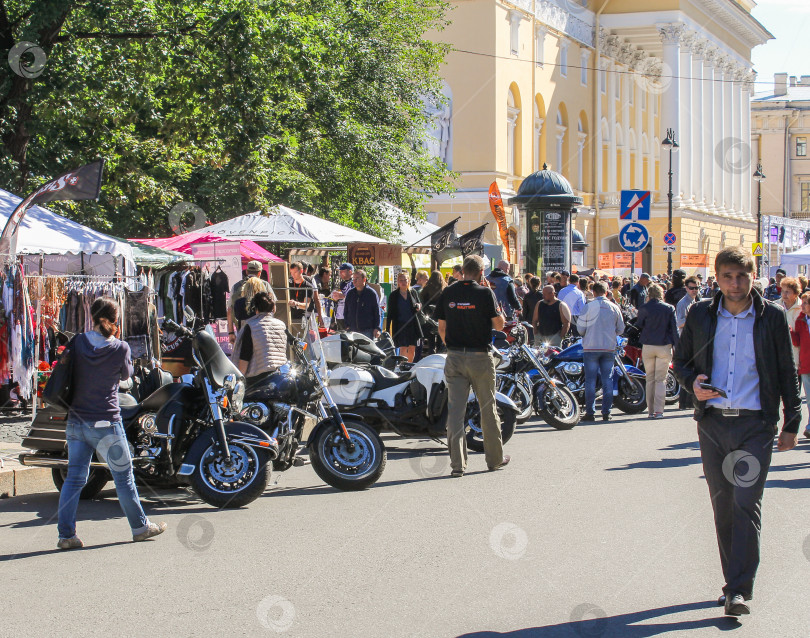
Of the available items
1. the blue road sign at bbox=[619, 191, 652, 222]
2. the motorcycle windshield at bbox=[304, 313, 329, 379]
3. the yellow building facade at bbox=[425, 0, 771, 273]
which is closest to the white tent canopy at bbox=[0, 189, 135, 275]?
the motorcycle windshield at bbox=[304, 313, 329, 379]

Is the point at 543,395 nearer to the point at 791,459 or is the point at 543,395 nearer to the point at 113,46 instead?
the point at 791,459

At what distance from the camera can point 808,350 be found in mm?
12117

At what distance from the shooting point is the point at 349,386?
11.2 m

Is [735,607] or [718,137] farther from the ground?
[718,137]

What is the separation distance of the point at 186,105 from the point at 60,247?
6.77 metres

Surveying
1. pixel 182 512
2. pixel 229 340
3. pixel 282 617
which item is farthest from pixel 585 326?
pixel 282 617

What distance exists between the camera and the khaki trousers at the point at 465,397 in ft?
34.4

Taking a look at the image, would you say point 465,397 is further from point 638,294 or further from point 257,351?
point 638,294

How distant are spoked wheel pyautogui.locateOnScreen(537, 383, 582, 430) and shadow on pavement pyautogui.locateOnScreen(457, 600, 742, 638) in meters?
8.42

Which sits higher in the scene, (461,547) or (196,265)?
(196,265)

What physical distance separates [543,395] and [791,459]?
3615mm

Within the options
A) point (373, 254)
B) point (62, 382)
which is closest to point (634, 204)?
point (373, 254)

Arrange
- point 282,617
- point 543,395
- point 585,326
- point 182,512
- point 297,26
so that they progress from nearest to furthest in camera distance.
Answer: point 282,617 → point 182,512 → point 543,395 → point 585,326 → point 297,26

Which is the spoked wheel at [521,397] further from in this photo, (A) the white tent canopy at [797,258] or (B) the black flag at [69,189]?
(A) the white tent canopy at [797,258]
